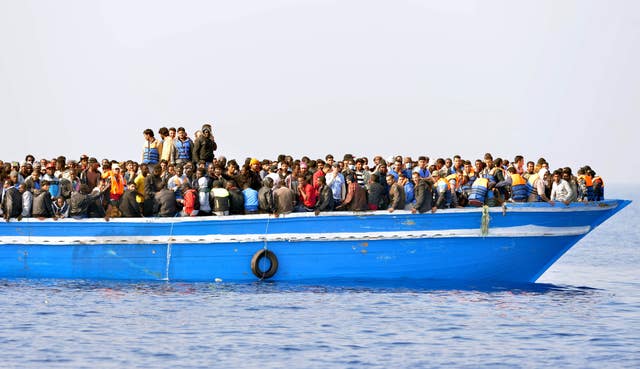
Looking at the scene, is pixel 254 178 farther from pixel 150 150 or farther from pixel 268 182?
pixel 150 150

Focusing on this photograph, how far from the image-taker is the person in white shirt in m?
30.6

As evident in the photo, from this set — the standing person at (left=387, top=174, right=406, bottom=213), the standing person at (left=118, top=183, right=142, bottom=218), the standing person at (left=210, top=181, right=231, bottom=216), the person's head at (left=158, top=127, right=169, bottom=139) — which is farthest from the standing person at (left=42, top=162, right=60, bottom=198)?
the standing person at (left=387, top=174, right=406, bottom=213)

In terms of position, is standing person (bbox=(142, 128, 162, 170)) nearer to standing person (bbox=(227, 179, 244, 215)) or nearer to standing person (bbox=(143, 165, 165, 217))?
standing person (bbox=(143, 165, 165, 217))

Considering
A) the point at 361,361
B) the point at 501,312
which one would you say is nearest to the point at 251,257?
the point at 501,312

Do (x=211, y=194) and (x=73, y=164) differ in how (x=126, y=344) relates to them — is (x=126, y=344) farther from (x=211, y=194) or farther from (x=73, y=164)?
(x=73, y=164)

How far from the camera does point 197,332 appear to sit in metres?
25.3

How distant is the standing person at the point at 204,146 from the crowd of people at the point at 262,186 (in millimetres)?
28

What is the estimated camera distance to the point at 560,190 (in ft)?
101

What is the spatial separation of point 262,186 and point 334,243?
97.9 inches

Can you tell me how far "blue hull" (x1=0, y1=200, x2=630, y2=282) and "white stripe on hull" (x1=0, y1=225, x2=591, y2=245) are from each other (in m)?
0.03

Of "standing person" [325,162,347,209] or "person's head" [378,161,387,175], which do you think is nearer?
"standing person" [325,162,347,209]

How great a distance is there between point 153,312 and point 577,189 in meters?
12.1

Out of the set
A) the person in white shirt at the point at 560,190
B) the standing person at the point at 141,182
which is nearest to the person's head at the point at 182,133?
the standing person at the point at 141,182

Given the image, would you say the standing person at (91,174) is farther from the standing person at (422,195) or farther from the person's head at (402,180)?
the standing person at (422,195)
